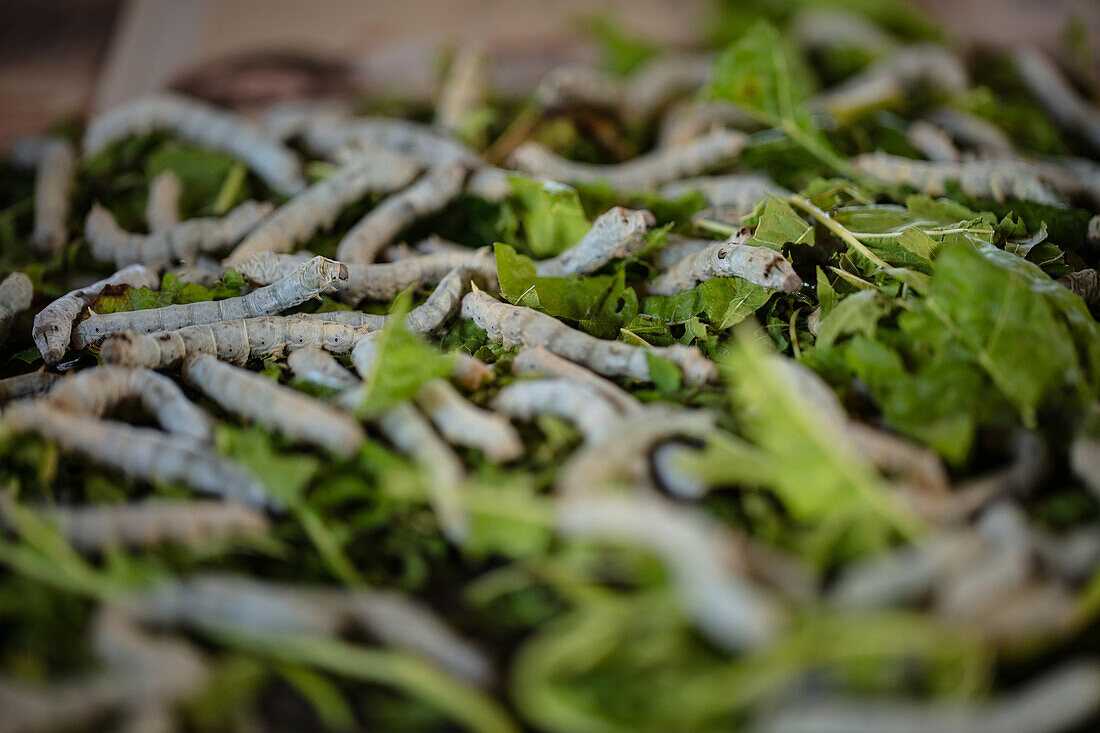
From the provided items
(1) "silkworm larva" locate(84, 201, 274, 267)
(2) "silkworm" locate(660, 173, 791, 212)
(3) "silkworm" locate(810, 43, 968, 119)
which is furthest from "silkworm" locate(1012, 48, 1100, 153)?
(1) "silkworm larva" locate(84, 201, 274, 267)

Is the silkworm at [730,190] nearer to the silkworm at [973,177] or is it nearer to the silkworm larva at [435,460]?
the silkworm at [973,177]

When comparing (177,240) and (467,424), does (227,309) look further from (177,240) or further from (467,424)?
(467,424)

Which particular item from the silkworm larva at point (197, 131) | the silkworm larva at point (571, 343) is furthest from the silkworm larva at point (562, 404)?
the silkworm larva at point (197, 131)

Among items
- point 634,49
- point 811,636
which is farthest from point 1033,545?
point 634,49

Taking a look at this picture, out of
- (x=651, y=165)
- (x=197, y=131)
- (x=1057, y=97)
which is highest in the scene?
(x=197, y=131)

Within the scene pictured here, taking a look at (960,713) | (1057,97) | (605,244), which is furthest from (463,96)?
Answer: (960,713)

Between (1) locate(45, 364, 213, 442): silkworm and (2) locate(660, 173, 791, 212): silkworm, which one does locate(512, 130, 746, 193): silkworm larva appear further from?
(1) locate(45, 364, 213, 442): silkworm
